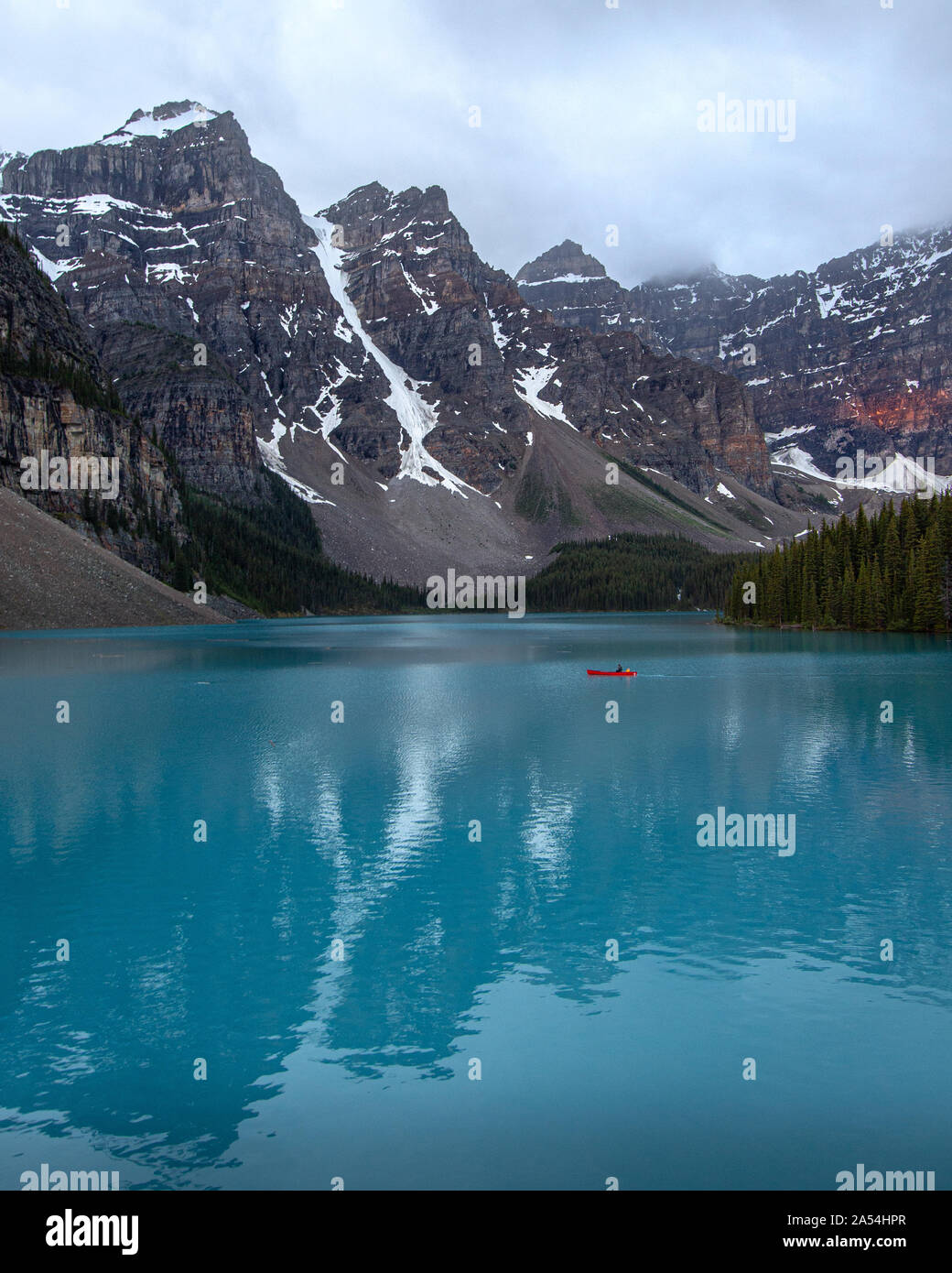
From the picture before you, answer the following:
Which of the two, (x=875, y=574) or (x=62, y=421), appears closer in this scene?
(x=875, y=574)

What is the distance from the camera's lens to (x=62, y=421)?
16175 centimetres

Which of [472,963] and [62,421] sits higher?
[62,421]

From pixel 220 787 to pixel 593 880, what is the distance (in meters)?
15.9

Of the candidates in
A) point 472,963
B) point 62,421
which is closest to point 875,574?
point 472,963

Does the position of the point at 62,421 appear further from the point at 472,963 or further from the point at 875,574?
the point at 472,963

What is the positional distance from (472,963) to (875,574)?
11930cm

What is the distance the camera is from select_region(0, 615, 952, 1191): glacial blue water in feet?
34.9

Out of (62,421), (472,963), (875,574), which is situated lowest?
(472,963)

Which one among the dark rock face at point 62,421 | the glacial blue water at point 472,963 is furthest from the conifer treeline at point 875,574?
the dark rock face at point 62,421

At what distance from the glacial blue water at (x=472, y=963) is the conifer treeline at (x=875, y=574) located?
266 feet

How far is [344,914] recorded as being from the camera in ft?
61.6

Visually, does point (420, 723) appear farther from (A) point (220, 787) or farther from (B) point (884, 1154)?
(B) point (884, 1154)

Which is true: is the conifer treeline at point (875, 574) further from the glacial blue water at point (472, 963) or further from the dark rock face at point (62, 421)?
the dark rock face at point (62, 421)

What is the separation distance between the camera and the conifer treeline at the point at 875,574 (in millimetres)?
Result: 110812
